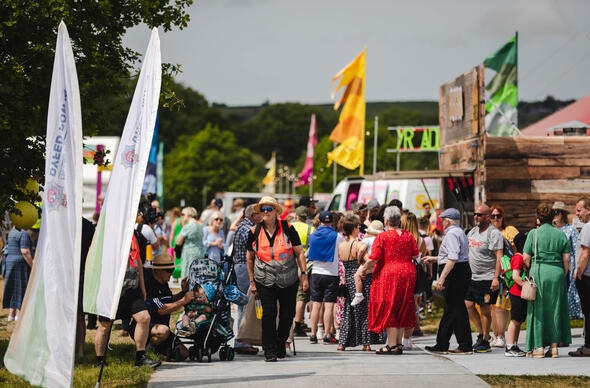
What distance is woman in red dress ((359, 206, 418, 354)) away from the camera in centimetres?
1035

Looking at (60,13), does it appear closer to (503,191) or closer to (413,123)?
(503,191)

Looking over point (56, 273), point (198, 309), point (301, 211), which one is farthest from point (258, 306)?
point (56, 273)

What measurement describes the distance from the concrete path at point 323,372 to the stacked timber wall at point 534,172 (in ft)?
16.3

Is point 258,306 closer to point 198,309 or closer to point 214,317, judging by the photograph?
point 214,317

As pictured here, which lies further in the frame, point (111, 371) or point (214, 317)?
point (214, 317)

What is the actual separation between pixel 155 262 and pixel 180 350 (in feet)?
3.56

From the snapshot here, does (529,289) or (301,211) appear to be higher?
(301,211)

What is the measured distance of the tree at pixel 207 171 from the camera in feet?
300

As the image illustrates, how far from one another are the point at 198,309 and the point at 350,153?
12543mm

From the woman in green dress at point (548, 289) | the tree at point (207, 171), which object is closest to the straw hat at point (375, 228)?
the woman in green dress at point (548, 289)

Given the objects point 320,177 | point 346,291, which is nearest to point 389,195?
point 346,291

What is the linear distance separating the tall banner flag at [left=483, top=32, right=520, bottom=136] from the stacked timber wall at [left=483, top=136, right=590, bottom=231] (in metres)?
3.67

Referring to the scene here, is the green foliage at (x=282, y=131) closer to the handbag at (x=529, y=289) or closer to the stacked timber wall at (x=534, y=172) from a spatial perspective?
the stacked timber wall at (x=534, y=172)

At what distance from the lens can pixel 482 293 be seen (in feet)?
36.6
